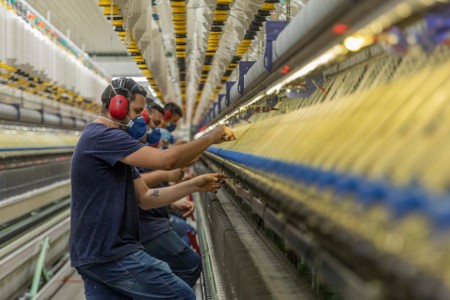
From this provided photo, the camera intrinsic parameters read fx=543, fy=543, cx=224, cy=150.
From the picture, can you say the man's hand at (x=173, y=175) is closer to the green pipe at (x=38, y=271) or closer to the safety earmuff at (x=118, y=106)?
the safety earmuff at (x=118, y=106)

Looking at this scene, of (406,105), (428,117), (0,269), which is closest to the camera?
(428,117)

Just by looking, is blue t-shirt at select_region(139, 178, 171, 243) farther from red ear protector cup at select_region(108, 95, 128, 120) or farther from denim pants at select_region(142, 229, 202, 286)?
red ear protector cup at select_region(108, 95, 128, 120)

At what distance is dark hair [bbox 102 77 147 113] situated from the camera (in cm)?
286

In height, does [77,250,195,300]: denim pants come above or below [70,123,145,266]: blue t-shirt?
below

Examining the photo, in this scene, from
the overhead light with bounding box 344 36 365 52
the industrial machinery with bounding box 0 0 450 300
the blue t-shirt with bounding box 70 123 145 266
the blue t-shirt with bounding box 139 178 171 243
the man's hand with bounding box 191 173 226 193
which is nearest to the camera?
the industrial machinery with bounding box 0 0 450 300

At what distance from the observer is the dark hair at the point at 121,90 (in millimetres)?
2863

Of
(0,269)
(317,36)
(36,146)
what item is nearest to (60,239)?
(36,146)

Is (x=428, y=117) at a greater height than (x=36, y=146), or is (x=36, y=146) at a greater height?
(x=428, y=117)

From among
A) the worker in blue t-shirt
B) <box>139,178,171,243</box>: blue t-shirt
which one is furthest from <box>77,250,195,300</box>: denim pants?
<box>139,178,171,243</box>: blue t-shirt

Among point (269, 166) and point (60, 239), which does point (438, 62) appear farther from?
point (60, 239)

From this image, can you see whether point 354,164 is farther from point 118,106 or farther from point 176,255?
point 176,255

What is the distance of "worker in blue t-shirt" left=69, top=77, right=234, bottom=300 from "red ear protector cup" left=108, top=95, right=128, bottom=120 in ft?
0.37

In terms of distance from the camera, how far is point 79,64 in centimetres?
774

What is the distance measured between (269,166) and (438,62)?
0.72 metres
